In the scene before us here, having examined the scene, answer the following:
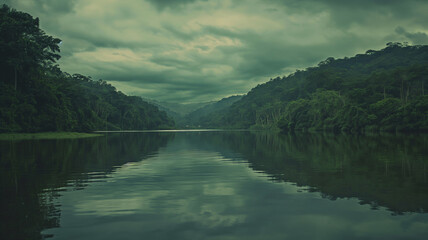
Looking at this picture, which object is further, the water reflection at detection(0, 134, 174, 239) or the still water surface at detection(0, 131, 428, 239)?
the water reflection at detection(0, 134, 174, 239)

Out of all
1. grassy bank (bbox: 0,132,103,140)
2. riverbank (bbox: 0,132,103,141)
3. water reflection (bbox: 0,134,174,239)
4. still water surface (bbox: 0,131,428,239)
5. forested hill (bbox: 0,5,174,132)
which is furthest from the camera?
forested hill (bbox: 0,5,174,132)

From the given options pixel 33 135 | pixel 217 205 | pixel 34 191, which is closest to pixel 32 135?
pixel 33 135

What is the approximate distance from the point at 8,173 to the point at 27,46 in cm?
7216

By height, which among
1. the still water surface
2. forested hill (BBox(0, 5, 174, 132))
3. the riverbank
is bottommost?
the still water surface

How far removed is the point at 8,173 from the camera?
19.6 metres

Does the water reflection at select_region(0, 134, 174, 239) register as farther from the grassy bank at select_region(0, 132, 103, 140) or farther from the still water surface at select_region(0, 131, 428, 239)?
the grassy bank at select_region(0, 132, 103, 140)

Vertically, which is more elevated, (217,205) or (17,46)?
(17,46)

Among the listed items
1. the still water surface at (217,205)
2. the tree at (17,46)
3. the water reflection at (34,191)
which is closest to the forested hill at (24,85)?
the tree at (17,46)

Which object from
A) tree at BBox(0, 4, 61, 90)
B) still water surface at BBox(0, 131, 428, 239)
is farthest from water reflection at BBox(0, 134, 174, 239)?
tree at BBox(0, 4, 61, 90)

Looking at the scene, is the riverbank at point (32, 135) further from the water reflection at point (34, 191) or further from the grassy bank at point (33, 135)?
the water reflection at point (34, 191)

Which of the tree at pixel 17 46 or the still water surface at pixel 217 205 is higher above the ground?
the tree at pixel 17 46

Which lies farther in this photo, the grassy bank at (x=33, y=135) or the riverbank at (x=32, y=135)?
the grassy bank at (x=33, y=135)

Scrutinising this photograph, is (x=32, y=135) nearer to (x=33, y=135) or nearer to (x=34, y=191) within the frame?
(x=33, y=135)

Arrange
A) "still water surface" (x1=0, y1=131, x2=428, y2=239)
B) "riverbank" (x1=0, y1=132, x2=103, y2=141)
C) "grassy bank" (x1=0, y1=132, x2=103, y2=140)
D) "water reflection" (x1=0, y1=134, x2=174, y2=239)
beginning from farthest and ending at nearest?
"grassy bank" (x1=0, y1=132, x2=103, y2=140) < "riverbank" (x1=0, y1=132, x2=103, y2=141) < "water reflection" (x1=0, y1=134, x2=174, y2=239) < "still water surface" (x1=0, y1=131, x2=428, y2=239)
